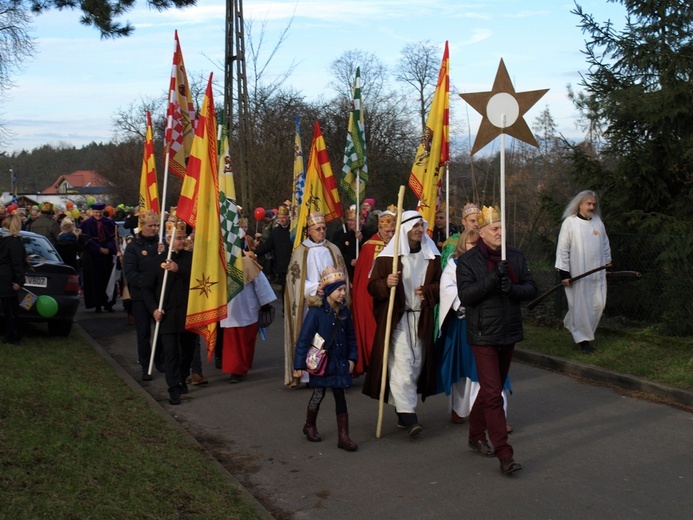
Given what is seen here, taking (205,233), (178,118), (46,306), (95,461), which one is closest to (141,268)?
(205,233)

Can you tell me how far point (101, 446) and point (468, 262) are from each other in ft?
9.99

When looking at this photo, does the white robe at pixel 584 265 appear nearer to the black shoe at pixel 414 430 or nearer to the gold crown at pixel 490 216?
the black shoe at pixel 414 430

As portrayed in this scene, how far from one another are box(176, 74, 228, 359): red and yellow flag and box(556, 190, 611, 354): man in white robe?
14.9 feet

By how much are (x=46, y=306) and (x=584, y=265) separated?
743 cm

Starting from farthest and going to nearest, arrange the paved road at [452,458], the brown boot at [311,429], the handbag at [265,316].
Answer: the handbag at [265,316] < the brown boot at [311,429] < the paved road at [452,458]

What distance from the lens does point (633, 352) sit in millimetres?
11438

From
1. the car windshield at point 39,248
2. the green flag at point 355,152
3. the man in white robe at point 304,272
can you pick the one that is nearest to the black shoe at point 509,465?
the man in white robe at point 304,272

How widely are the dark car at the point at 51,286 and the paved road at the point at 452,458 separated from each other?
3399 mm

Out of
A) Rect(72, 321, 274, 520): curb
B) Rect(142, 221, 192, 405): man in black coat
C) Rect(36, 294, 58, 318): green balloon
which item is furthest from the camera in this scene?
Rect(36, 294, 58, 318): green balloon

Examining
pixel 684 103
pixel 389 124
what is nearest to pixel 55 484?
pixel 684 103

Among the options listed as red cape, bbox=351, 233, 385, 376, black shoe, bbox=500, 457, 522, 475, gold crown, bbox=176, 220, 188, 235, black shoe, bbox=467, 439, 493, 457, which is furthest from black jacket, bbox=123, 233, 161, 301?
black shoe, bbox=500, 457, 522, 475

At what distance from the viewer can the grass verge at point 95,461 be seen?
5.28 metres

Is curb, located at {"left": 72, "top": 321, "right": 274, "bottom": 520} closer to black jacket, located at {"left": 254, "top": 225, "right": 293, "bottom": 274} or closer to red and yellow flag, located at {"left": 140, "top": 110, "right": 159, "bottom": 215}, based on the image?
red and yellow flag, located at {"left": 140, "top": 110, "right": 159, "bottom": 215}

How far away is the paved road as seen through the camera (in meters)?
6.05
